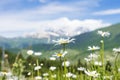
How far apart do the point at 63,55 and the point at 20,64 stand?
1.35 meters


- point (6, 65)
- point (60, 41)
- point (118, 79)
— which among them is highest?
point (60, 41)

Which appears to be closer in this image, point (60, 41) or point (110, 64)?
point (60, 41)

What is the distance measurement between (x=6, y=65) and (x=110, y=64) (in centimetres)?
274

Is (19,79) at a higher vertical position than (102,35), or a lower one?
lower

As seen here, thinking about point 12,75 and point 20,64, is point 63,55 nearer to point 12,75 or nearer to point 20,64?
point 20,64

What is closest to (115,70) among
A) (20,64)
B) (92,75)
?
(92,75)

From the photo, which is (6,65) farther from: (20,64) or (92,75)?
(92,75)

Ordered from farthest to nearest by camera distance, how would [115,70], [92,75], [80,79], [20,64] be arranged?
1. [80,79]
2. [20,64]
3. [115,70]
4. [92,75]

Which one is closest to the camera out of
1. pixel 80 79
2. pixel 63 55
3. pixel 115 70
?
pixel 63 55

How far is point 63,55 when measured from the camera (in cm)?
627

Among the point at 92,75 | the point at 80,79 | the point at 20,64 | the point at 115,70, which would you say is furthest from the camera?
the point at 80,79

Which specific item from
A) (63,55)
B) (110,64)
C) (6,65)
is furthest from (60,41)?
(110,64)

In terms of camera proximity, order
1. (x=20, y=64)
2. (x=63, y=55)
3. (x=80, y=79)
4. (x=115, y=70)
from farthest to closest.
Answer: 1. (x=80, y=79)
2. (x=20, y=64)
3. (x=115, y=70)
4. (x=63, y=55)

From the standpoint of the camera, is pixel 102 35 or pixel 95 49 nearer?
pixel 102 35
